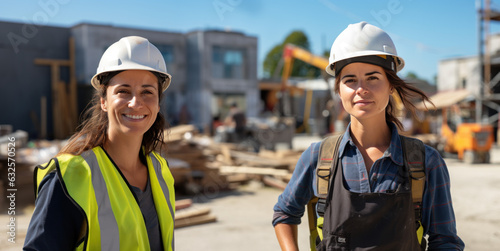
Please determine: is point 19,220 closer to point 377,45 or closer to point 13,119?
point 377,45

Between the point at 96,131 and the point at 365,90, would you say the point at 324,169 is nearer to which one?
the point at 365,90

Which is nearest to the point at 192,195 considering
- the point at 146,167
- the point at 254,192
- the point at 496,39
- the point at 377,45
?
the point at 254,192

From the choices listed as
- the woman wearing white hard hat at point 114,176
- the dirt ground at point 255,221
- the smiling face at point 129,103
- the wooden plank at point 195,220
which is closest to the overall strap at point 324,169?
the woman wearing white hard hat at point 114,176

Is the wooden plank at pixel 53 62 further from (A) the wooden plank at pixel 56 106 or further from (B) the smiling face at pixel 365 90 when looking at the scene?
(B) the smiling face at pixel 365 90

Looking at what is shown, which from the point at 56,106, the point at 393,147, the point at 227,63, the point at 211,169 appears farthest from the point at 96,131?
the point at 227,63

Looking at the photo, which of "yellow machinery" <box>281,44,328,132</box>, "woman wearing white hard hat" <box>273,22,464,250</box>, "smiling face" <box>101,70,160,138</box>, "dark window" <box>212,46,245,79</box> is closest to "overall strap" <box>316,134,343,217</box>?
"woman wearing white hard hat" <box>273,22,464,250</box>

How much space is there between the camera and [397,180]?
187 cm

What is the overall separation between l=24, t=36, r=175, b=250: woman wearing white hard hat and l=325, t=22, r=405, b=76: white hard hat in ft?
3.02

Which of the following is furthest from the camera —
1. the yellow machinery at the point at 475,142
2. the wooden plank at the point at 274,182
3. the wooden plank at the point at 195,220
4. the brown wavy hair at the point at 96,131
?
the yellow machinery at the point at 475,142

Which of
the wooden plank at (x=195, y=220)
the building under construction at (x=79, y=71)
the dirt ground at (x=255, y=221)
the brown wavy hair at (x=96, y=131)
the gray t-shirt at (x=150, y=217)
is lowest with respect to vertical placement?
the dirt ground at (x=255, y=221)

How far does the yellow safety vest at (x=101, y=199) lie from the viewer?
1.64 meters

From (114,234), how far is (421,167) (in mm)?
1370

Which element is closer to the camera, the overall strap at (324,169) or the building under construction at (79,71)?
the overall strap at (324,169)

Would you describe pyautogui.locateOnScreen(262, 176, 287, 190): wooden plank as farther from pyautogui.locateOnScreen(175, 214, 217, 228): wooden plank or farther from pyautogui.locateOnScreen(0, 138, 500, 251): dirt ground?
pyautogui.locateOnScreen(175, 214, 217, 228): wooden plank
